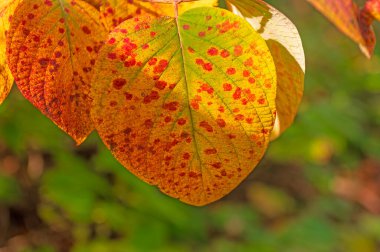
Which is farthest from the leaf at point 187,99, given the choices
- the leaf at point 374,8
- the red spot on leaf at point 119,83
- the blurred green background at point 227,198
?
the blurred green background at point 227,198

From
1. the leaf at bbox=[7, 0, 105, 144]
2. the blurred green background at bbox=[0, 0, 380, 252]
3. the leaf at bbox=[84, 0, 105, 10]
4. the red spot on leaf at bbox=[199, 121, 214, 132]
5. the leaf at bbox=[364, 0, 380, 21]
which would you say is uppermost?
the leaf at bbox=[364, 0, 380, 21]

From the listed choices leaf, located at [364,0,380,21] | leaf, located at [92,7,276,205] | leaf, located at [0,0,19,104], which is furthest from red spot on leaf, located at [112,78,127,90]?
leaf, located at [364,0,380,21]

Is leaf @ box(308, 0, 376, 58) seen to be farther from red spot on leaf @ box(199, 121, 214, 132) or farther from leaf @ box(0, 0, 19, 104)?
leaf @ box(0, 0, 19, 104)

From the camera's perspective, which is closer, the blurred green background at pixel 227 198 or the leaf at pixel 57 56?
the leaf at pixel 57 56

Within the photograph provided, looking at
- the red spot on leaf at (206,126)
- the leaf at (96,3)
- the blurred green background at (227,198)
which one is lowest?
the blurred green background at (227,198)

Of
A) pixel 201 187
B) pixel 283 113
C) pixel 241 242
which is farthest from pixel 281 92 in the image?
pixel 241 242

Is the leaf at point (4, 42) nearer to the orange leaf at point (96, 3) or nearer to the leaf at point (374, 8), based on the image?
the orange leaf at point (96, 3)
